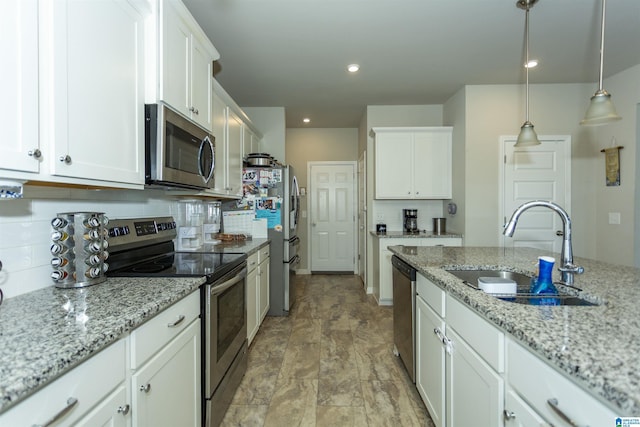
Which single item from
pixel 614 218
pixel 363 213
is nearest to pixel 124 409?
pixel 363 213

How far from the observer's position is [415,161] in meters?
4.01

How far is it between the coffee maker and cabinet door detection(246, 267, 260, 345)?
2.30 meters

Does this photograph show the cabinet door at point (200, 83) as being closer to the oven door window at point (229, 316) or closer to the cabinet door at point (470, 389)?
the oven door window at point (229, 316)

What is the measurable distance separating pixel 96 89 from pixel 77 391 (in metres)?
1.03

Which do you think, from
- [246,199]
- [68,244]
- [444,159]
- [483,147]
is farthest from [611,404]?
[444,159]

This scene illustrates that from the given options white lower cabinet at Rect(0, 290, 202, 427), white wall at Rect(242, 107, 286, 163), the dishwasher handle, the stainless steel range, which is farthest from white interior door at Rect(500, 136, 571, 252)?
white lower cabinet at Rect(0, 290, 202, 427)

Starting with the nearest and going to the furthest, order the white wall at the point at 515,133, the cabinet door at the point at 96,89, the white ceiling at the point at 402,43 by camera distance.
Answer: the cabinet door at the point at 96,89, the white ceiling at the point at 402,43, the white wall at the point at 515,133

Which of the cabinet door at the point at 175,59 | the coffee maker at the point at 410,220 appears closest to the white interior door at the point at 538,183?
the coffee maker at the point at 410,220

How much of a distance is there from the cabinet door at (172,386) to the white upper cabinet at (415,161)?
321 centimetres

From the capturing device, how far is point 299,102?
4.10 m

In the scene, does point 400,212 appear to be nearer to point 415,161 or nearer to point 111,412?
point 415,161

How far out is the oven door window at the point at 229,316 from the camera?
167cm

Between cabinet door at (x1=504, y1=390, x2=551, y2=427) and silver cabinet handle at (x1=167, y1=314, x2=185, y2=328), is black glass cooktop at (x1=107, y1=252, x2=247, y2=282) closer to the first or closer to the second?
silver cabinet handle at (x1=167, y1=314, x2=185, y2=328)

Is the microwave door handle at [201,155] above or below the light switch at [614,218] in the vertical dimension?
above
